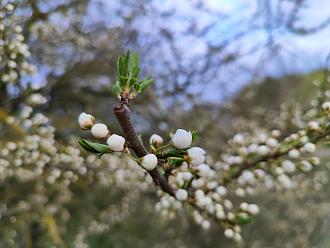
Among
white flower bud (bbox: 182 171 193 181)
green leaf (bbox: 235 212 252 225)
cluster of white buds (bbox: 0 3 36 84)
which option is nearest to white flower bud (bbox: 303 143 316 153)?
green leaf (bbox: 235 212 252 225)

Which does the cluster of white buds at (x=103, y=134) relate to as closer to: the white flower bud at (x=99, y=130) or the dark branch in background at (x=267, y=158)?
the white flower bud at (x=99, y=130)

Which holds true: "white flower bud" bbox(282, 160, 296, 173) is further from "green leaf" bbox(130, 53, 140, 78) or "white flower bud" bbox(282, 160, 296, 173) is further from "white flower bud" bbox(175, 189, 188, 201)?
"green leaf" bbox(130, 53, 140, 78)

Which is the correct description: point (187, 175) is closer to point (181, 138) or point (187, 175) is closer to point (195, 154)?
point (195, 154)

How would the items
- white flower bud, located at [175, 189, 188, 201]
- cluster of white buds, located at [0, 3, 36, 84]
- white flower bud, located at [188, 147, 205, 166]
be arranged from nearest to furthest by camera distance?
white flower bud, located at [188, 147, 205, 166] → white flower bud, located at [175, 189, 188, 201] → cluster of white buds, located at [0, 3, 36, 84]

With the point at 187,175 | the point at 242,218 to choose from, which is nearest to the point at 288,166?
the point at 242,218

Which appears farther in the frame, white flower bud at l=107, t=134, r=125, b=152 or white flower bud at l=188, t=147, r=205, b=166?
white flower bud at l=188, t=147, r=205, b=166

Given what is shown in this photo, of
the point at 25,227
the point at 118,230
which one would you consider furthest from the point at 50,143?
the point at 118,230

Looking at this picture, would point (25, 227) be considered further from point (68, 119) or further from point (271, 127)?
point (271, 127)

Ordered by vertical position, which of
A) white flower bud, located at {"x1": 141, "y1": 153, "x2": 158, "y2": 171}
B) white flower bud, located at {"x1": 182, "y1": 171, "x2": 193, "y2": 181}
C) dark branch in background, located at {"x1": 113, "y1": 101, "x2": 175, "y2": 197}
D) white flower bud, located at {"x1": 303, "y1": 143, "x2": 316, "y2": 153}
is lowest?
white flower bud, located at {"x1": 141, "y1": 153, "x2": 158, "y2": 171}
